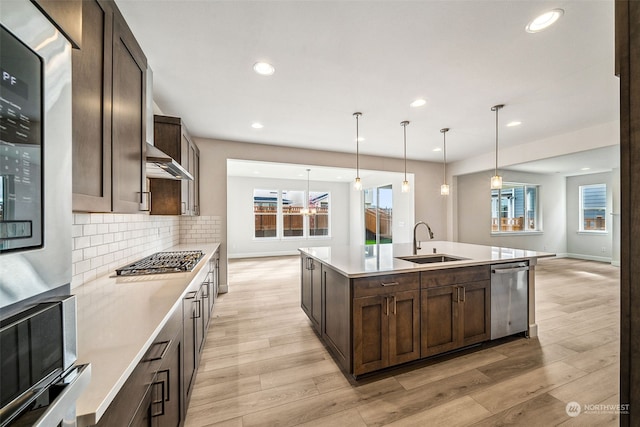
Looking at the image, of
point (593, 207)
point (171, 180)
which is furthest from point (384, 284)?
point (593, 207)

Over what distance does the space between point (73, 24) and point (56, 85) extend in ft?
0.47

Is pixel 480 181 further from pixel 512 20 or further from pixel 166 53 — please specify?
pixel 166 53

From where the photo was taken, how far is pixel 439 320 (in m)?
2.22

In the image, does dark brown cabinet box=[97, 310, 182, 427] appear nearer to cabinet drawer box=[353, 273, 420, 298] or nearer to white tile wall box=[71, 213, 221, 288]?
white tile wall box=[71, 213, 221, 288]

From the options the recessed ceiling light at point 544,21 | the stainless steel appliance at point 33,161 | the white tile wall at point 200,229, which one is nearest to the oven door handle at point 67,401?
the stainless steel appliance at point 33,161

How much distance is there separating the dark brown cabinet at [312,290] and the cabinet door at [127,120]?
1716mm

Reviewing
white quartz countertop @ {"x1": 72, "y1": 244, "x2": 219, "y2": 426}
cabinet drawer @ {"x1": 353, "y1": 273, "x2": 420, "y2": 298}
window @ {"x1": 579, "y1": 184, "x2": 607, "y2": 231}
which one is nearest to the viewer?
white quartz countertop @ {"x1": 72, "y1": 244, "x2": 219, "y2": 426}

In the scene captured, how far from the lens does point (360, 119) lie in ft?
11.4

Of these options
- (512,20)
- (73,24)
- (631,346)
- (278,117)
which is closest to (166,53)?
(278,117)

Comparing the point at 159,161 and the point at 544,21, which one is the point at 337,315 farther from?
the point at 544,21

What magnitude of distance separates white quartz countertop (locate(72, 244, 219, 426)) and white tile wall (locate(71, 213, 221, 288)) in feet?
0.46

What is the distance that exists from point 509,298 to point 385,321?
58.9 inches

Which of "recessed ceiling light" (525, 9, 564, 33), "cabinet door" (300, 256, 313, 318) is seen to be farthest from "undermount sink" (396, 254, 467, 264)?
"recessed ceiling light" (525, 9, 564, 33)

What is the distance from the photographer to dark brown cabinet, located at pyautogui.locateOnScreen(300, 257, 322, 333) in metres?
2.63
